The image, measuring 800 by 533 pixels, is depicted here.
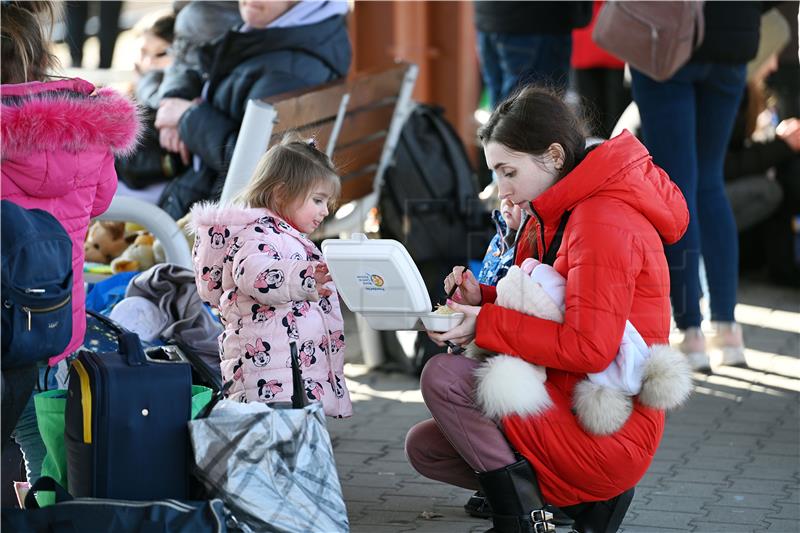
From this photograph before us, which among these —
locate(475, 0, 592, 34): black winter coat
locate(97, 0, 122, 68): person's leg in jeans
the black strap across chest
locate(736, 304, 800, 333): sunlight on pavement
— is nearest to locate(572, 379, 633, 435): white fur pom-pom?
the black strap across chest

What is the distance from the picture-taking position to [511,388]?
2793 millimetres

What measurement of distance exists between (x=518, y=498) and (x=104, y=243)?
97.0 inches

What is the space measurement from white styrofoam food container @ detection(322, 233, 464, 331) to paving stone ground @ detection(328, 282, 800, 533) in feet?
2.47

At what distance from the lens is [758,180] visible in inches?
273

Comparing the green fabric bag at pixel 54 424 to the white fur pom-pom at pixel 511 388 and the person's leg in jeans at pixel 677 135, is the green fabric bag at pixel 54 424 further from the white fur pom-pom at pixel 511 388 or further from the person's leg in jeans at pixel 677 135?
the person's leg in jeans at pixel 677 135

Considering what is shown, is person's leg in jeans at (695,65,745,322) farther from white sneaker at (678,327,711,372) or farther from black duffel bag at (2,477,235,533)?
black duffel bag at (2,477,235,533)

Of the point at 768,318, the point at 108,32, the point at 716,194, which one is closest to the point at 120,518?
the point at 716,194

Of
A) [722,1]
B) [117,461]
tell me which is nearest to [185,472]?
[117,461]

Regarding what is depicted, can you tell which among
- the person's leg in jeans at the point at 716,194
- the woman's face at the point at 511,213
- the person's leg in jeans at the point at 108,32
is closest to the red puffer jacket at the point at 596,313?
the woman's face at the point at 511,213

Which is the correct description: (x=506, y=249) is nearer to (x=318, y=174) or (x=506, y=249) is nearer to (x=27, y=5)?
(x=318, y=174)

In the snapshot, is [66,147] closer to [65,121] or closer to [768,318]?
[65,121]

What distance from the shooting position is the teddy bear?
280cm

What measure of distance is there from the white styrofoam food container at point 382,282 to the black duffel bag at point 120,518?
22.7 inches

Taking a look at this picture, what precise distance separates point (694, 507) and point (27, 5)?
226 centimetres
